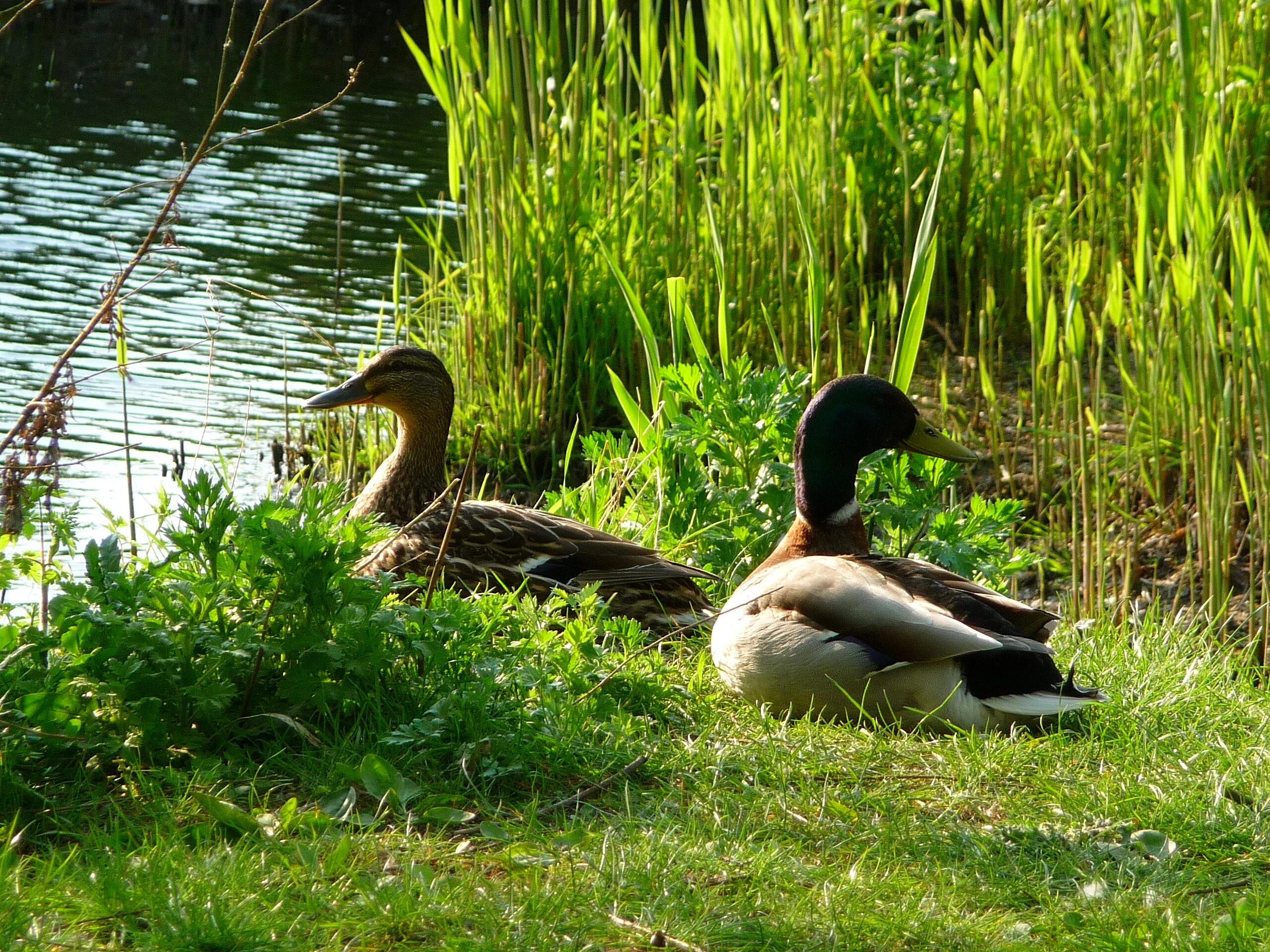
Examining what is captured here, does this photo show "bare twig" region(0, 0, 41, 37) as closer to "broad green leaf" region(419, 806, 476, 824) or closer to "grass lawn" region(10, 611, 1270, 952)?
"grass lawn" region(10, 611, 1270, 952)

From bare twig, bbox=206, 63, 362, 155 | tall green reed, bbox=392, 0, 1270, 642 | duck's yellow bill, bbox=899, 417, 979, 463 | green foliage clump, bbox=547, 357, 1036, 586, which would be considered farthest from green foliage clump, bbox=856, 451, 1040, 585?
bare twig, bbox=206, 63, 362, 155

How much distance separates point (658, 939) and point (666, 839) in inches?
14.6

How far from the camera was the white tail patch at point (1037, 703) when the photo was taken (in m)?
3.29

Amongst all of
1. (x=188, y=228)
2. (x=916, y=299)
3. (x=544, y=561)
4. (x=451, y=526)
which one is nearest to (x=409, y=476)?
(x=544, y=561)

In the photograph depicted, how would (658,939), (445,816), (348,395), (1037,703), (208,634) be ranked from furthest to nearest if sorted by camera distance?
(348,395), (1037,703), (208,634), (445,816), (658,939)

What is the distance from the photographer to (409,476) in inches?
204

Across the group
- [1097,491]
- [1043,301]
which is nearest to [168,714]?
[1097,491]

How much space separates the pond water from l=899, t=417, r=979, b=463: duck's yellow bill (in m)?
2.03

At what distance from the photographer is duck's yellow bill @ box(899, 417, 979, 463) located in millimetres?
4305

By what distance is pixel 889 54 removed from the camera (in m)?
6.74

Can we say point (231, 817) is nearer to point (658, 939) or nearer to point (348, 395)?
point (658, 939)

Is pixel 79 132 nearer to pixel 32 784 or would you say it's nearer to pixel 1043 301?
pixel 1043 301

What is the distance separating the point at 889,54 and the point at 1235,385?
8.69 ft

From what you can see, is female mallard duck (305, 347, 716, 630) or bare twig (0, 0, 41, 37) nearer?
bare twig (0, 0, 41, 37)
